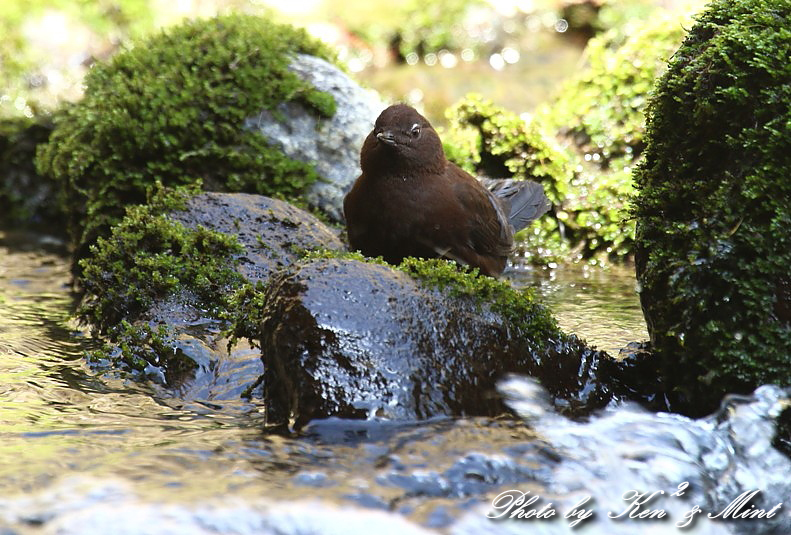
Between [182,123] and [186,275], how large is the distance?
1.92 metres

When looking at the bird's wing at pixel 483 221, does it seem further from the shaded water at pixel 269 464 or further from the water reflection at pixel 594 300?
the shaded water at pixel 269 464

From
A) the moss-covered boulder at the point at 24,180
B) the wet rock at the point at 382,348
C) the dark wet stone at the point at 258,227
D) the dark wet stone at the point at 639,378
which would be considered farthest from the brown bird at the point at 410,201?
the moss-covered boulder at the point at 24,180

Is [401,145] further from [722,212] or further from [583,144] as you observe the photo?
[583,144]

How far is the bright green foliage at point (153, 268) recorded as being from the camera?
4.93 metres

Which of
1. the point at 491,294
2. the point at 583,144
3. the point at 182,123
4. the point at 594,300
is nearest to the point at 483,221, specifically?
the point at 594,300

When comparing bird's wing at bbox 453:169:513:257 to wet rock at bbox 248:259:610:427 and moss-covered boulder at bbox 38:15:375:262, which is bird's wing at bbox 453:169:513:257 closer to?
wet rock at bbox 248:259:610:427

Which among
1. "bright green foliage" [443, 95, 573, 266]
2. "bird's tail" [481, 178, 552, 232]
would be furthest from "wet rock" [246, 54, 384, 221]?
"bird's tail" [481, 178, 552, 232]

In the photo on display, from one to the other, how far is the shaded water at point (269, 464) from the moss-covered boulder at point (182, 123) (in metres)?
2.53

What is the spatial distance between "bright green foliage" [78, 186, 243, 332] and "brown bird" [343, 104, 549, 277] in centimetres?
83

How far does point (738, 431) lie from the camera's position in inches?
135

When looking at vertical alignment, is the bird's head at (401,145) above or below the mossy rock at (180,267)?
above

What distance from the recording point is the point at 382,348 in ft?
11.7

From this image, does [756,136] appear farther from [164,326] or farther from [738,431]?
[164,326]

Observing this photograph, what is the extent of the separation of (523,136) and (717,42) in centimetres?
397
